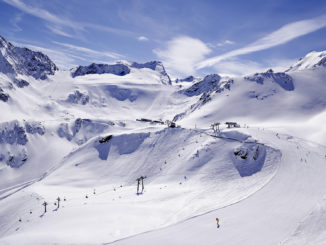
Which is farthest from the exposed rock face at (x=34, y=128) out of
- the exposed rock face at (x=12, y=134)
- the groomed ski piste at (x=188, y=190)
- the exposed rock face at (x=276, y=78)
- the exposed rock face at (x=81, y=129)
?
the exposed rock face at (x=276, y=78)

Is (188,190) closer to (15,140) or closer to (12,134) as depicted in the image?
(15,140)

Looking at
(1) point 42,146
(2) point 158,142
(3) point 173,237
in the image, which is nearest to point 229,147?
(2) point 158,142

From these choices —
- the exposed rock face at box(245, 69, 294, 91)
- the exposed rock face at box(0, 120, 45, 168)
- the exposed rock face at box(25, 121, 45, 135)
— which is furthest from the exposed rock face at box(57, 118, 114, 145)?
the exposed rock face at box(245, 69, 294, 91)

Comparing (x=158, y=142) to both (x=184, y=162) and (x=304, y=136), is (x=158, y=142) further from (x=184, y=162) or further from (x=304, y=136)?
(x=304, y=136)

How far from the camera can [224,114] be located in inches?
3939

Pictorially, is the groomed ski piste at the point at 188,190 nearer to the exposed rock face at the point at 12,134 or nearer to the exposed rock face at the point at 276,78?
the exposed rock face at the point at 276,78

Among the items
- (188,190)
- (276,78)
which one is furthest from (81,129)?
(188,190)

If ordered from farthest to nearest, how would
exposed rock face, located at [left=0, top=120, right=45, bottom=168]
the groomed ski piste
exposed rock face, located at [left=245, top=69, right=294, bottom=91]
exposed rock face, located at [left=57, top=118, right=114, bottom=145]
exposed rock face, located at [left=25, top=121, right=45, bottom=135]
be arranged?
exposed rock face, located at [left=57, top=118, right=114, bottom=145] → exposed rock face, located at [left=25, top=121, right=45, bottom=135] → exposed rock face, located at [left=0, top=120, right=45, bottom=168] → exposed rock face, located at [left=245, top=69, right=294, bottom=91] → the groomed ski piste

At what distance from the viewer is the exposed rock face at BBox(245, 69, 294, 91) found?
114812mm

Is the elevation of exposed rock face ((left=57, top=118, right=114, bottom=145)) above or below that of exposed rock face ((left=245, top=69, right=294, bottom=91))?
below

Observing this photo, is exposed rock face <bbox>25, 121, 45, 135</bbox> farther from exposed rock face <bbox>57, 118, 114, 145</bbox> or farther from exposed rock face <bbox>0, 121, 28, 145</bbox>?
exposed rock face <bbox>57, 118, 114, 145</bbox>

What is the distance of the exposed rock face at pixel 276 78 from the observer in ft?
377

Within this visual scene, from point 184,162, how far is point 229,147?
9.21 metres

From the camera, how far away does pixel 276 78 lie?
393 feet
